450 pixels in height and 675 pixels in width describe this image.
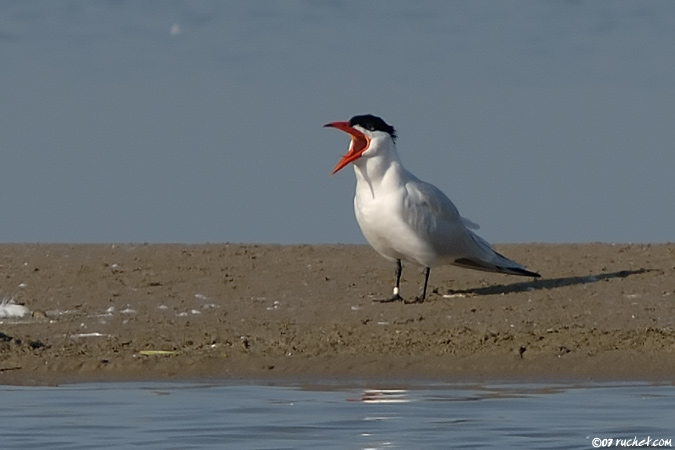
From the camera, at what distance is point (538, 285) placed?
15.0m

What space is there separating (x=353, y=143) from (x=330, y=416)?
4406mm

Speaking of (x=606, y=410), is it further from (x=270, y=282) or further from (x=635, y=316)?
(x=270, y=282)

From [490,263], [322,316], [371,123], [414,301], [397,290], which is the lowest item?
[322,316]

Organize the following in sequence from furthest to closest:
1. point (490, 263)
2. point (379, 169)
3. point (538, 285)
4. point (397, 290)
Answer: point (538, 285) < point (490, 263) < point (397, 290) < point (379, 169)

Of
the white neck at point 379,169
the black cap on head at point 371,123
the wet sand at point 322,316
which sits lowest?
the wet sand at point 322,316

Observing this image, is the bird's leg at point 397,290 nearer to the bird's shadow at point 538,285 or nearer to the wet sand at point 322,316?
the wet sand at point 322,316

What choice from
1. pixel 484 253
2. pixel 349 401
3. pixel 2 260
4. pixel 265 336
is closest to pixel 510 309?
pixel 484 253

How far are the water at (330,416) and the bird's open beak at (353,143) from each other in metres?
3.02

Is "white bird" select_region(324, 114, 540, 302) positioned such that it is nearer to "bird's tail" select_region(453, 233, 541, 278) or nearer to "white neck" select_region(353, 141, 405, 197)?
"white neck" select_region(353, 141, 405, 197)

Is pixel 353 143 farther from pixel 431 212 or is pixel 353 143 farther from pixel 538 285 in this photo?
pixel 538 285

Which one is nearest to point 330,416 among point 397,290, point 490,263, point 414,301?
point 414,301

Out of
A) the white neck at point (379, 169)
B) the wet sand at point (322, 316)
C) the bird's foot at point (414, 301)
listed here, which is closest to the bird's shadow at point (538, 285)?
the wet sand at point (322, 316)

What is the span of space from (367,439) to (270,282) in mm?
5548

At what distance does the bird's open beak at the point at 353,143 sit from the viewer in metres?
14.4
